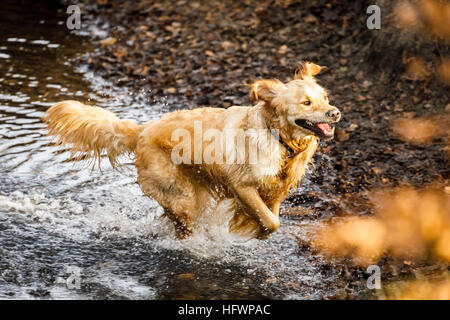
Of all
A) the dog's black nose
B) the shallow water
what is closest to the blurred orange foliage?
the shallow water

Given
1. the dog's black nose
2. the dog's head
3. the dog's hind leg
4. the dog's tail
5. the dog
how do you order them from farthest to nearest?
the dog's tail → the dog's hind leg → the dog → the dog's head → the dog's black nose

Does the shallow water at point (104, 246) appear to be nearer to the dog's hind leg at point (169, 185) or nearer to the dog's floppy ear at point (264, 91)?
the dog's hind leg at point (169, 185)

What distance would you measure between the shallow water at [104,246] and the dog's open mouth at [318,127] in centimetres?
149

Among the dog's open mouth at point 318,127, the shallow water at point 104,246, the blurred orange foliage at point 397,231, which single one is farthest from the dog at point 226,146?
the blurred orange foliage at point 397,231

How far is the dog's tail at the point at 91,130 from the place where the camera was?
635 centimetres

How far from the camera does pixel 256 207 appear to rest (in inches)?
231

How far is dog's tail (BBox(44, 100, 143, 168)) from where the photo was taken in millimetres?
6352

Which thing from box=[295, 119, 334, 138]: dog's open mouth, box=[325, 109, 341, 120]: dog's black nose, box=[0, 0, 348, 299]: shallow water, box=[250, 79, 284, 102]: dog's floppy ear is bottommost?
box=[0, 0, 348, 299]: shallow water

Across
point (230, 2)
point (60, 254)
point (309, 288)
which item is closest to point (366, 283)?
point (309, 288)

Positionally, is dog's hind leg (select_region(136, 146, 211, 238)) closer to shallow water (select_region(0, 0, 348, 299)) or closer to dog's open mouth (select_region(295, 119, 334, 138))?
shallow water (select_region(0, 0, 348, 299))

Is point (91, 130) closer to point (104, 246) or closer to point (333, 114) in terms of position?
point (104, 246)

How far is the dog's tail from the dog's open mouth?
189cm

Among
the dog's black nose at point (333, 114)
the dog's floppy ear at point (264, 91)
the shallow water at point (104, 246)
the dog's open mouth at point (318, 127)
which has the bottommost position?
the shallow water at point (104, 246)
